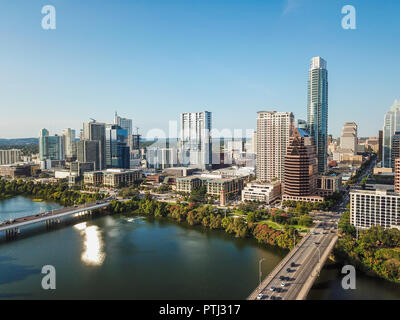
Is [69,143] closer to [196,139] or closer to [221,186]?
[196,139]

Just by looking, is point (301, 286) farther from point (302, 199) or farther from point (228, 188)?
point (228, 188)

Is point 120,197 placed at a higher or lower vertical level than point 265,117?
lower

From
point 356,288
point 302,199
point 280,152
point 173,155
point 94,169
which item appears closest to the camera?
point 356,288

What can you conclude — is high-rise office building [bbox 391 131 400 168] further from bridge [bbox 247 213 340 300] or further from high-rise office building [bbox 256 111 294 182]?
bridge [bbox 247 213 340 300]

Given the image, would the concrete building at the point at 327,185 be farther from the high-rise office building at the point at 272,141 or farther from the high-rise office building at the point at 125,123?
the high-rise office building at the point at 125,123

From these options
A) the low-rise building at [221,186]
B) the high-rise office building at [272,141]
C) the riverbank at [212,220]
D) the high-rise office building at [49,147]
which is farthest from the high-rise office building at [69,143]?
the high-rise office building at [272,141]

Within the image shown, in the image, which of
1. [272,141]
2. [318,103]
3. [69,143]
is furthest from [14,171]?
[318,103]

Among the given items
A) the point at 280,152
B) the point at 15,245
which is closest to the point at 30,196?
the point at 15,245
